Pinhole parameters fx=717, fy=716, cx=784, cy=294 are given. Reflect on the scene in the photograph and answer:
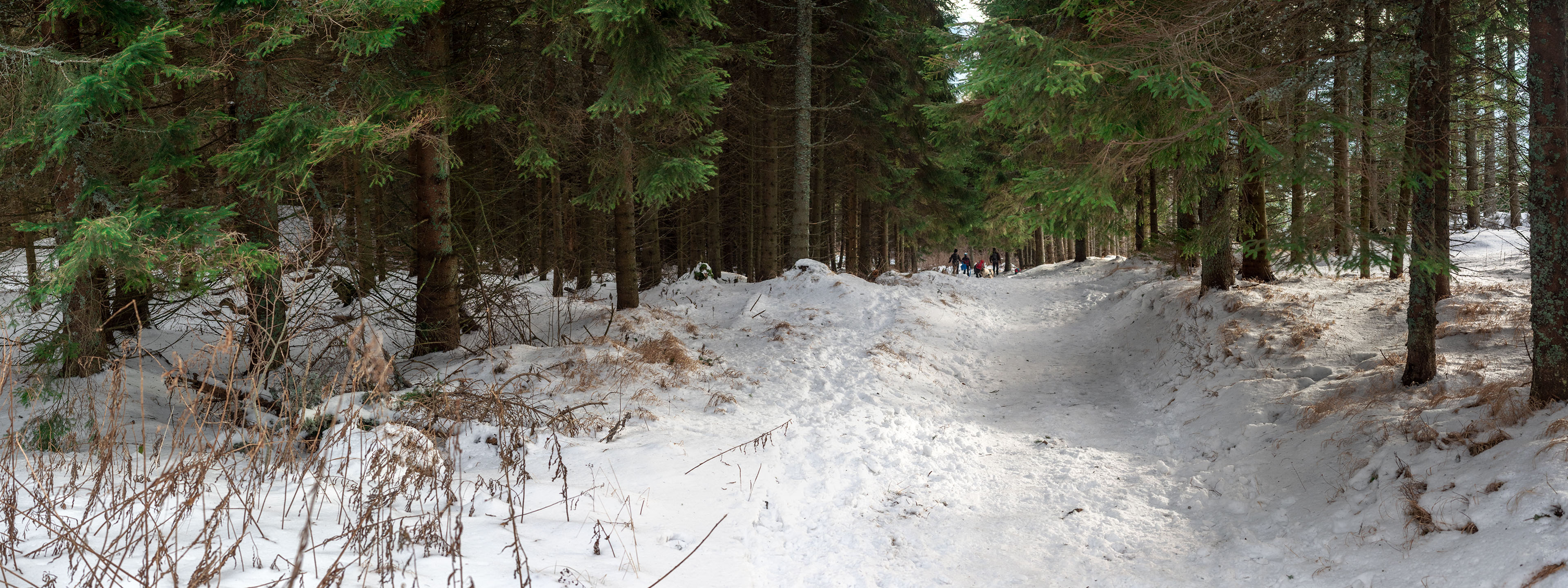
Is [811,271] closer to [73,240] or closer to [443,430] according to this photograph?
[443,430]

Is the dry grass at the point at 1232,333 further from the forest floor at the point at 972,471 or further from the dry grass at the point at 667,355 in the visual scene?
the dry grass at the point at 667,355

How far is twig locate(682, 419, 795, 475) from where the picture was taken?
568cm

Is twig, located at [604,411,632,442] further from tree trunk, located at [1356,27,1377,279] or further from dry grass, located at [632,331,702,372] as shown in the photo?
tree trunk, located at [1356,27,1377,279]

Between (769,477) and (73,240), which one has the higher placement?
(73,240)

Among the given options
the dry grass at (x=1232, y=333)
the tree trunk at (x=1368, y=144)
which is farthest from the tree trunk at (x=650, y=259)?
the tree trunk at (x=1368, y=144)

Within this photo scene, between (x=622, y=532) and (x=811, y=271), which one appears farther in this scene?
(x=811, y=271)

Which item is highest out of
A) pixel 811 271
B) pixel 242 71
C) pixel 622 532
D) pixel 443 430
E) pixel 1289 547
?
pixel 242 71

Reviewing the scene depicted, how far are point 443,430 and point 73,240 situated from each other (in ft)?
8.66

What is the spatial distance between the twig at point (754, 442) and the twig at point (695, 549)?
0.82 meters

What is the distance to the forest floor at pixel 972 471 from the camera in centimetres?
372

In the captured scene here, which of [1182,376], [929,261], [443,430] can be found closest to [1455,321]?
[1182,376]

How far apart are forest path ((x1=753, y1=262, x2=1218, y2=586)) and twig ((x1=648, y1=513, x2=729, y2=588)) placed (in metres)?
0.30

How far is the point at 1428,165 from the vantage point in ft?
19.2

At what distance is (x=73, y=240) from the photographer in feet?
15.6
